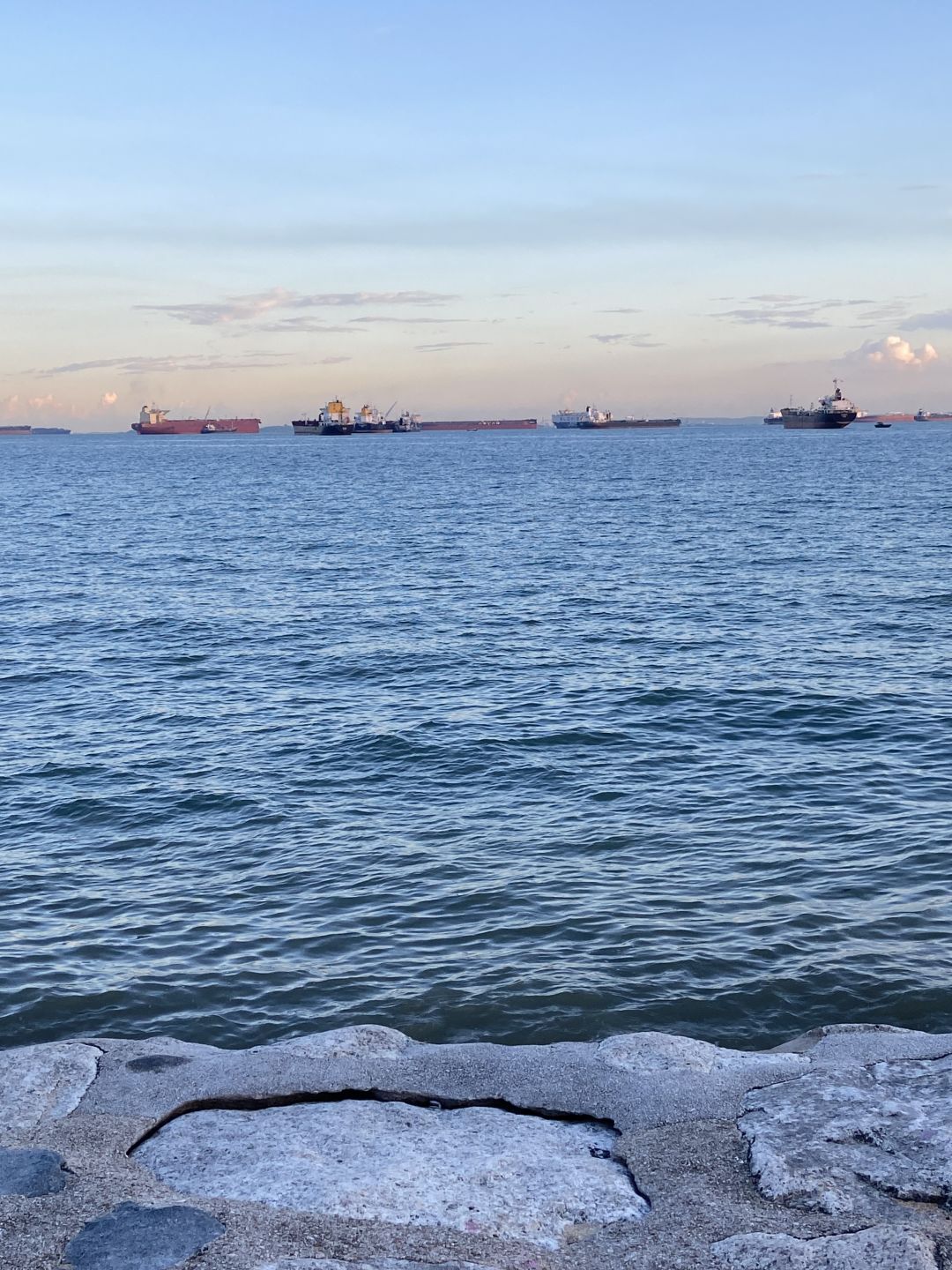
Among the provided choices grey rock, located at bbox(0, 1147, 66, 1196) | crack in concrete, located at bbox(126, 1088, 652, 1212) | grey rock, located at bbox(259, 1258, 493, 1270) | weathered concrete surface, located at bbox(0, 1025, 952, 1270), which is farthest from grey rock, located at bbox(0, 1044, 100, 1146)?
grey rock, located at bbox(259, 1258, 493, 1270)

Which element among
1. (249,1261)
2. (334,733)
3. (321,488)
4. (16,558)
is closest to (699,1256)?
(249,1261)

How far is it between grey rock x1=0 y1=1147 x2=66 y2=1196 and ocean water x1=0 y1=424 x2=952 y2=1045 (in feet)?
11.4

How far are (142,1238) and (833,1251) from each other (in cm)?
370

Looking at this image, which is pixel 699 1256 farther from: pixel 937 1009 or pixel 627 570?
pixel 627 570

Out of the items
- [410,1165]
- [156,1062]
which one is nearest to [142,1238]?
[410,1165]

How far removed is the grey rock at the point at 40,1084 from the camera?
822 cm

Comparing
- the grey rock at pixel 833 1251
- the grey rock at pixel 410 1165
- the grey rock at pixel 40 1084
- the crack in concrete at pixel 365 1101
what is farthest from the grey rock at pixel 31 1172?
the grey rock at pixel 833 1251

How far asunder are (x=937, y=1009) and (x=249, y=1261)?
24.1 ft

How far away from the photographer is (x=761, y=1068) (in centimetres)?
889

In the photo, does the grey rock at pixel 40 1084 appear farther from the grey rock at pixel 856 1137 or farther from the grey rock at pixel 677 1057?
the grey rock at pixel 856 1137

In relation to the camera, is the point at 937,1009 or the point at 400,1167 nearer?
the point at 400,1167

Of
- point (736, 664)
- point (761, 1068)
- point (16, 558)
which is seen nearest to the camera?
point (761, 1068)

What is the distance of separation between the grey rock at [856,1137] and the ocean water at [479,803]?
269 cm

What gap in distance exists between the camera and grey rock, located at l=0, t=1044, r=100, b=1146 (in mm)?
8219
